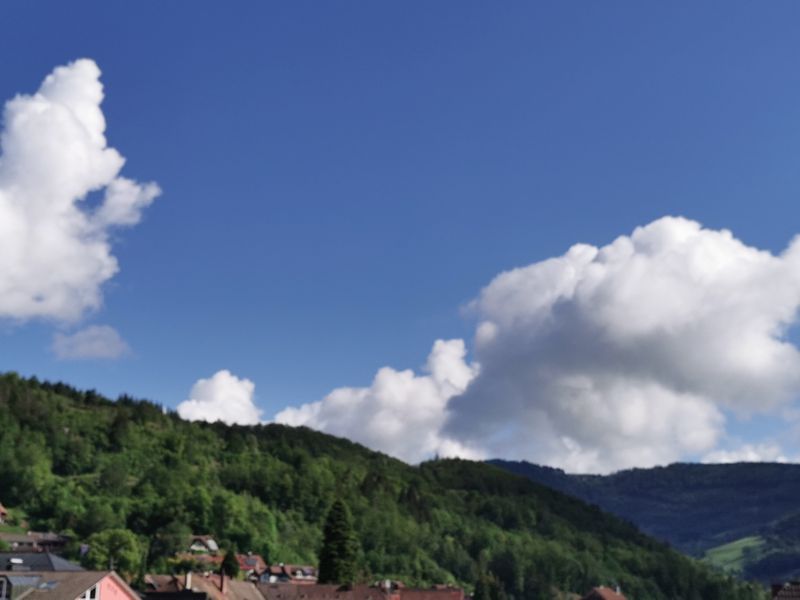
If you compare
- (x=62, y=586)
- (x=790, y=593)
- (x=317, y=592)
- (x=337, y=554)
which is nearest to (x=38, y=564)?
(x=62, y=586)

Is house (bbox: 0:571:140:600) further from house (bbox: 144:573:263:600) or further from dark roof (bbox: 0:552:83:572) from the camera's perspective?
house (bbox: 144:573:263:600)

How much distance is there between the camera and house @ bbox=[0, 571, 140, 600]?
82.1 meters

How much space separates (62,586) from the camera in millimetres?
84312

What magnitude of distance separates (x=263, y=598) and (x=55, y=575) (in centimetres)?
6270

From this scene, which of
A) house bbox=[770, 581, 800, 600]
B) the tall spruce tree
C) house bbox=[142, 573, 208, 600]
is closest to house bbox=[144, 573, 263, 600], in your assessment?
house bbox=[142, 573, 208, 600]

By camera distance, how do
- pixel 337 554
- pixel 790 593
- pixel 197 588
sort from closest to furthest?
pixel 790 593 < pixel 197 588 < pixel 337 554

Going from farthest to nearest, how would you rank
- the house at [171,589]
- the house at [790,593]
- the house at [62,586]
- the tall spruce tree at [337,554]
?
the tall spruce tree at [337,554] → the house at [171,589] → the house at [62,586] → the house at [790,593]

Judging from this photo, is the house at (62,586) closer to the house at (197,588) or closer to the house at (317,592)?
the house at (197,588)

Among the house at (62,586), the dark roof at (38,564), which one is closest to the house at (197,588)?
the dark roof at (38,564)

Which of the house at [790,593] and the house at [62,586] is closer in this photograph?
the house at [790,593]

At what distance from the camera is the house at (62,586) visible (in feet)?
269

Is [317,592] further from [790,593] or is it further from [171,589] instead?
[790,593]

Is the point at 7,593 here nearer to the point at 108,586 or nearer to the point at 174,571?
the point at 108,586

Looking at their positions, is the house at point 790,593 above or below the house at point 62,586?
below
